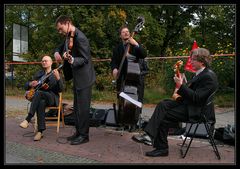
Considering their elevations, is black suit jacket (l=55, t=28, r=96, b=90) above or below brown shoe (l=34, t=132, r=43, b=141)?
above

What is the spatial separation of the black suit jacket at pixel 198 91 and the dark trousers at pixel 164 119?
0.13 m

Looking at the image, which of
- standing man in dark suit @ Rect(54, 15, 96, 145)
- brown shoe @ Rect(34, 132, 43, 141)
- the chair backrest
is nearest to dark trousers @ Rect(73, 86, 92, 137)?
standing man in dark suit @ Rect(54, 15, 96, 145)

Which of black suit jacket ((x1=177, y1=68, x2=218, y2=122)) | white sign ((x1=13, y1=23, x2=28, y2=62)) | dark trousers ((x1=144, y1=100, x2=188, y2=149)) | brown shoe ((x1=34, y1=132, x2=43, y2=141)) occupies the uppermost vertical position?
white sign ((x1=13, y1=23, x2=28, y2=62))

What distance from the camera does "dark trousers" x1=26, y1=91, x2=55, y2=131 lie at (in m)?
6.47

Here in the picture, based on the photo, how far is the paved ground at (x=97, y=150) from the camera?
497 cm

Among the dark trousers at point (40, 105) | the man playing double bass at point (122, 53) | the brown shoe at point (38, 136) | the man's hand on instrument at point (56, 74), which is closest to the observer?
the man playing double bass at point (122, 53)

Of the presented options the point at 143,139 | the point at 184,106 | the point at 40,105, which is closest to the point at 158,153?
the point at 184,106

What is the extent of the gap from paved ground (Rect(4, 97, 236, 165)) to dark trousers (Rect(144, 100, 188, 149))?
277 millimetres

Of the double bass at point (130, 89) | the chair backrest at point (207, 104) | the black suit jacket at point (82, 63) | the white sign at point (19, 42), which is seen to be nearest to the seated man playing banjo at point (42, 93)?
the black suit jacket at point (82, 63)

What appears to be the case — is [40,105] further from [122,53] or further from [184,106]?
[184,106]

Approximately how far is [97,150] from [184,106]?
1.52 m

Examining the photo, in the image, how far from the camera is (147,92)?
967 cm

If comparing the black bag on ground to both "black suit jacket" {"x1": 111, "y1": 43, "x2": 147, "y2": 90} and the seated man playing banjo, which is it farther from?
the seated man playing banjo

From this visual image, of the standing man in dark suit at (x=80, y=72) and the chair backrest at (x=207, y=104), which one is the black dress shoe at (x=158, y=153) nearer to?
the chair backrest at (x=207, y=104)
